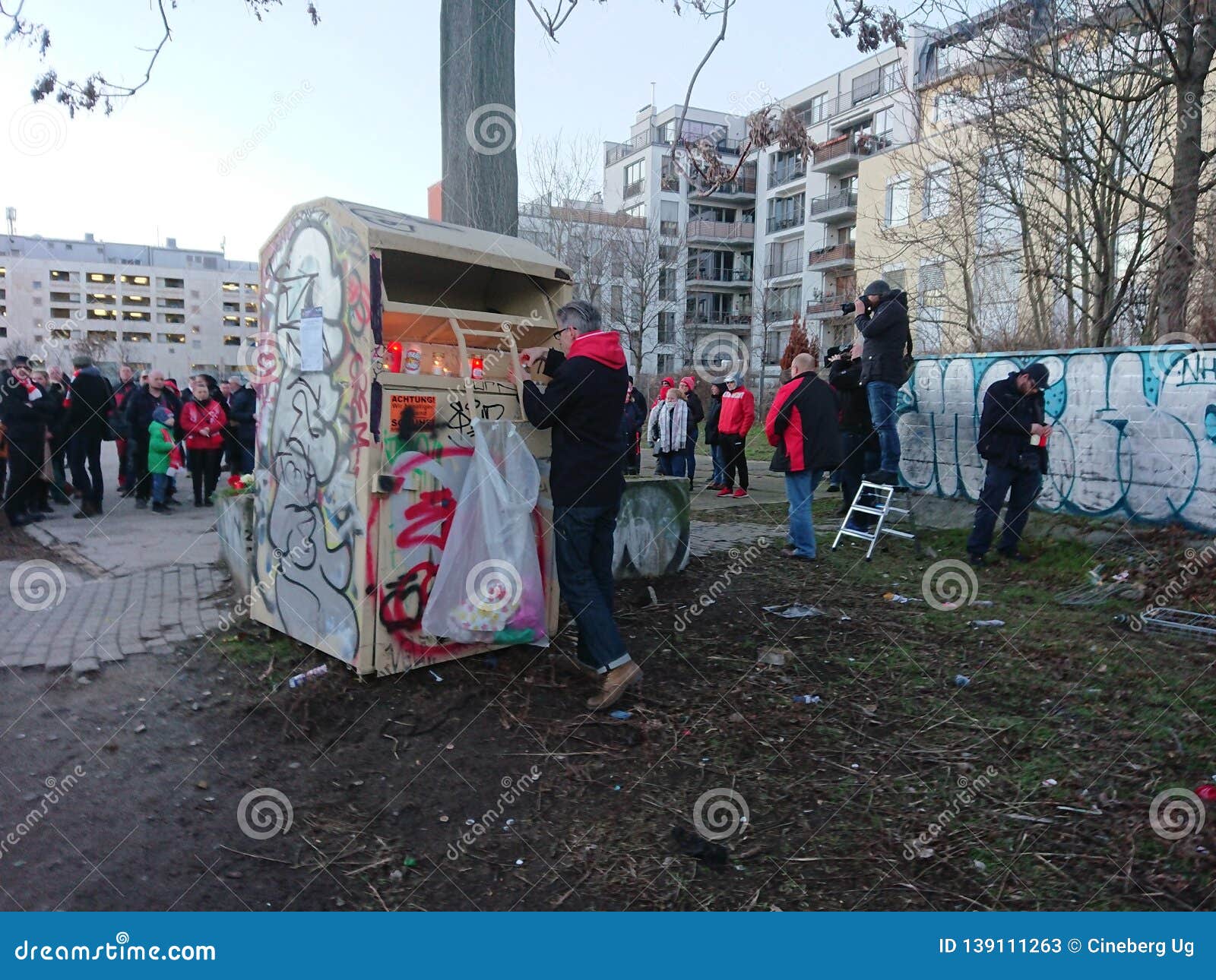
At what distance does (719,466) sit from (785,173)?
117 feet

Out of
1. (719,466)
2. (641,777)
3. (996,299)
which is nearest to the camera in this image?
(641,777)

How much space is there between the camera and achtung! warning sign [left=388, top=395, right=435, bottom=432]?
4.11 metres

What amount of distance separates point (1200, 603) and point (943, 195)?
42.9ft

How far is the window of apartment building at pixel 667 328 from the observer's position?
35.3 m

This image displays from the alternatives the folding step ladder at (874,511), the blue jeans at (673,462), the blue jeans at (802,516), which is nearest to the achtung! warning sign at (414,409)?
the blue jeans at (802,516)

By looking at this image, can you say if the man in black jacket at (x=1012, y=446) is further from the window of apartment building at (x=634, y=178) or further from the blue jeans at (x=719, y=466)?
the window of apartment building at (x=634, y=178)

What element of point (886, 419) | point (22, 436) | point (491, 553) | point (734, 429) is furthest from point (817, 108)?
point (491, 553)

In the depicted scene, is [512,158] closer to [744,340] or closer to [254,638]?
[254,638]

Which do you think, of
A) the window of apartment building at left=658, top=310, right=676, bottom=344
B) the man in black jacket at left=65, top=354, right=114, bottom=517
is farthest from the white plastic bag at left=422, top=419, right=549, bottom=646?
the window of apartment building at left=658, top=310, right=676, bottom=344

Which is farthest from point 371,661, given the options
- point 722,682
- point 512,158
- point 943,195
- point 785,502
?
point 943,195

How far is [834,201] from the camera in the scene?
38.9 meters

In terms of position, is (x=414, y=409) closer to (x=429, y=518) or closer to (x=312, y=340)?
(x=429, y=518)

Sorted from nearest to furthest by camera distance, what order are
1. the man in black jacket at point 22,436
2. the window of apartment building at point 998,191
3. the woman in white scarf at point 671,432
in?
the man in black jacket at point 22,436 → the woman in white scarf at point 671,432 → the window of apartment building at point 998,191

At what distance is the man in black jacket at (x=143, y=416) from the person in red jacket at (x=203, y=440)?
0.75ft
